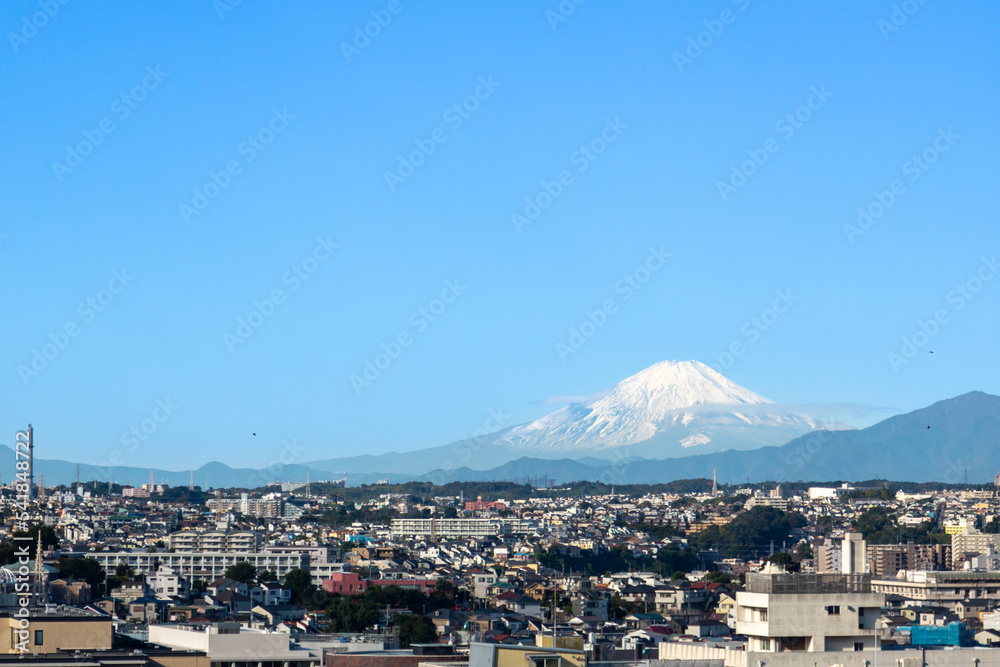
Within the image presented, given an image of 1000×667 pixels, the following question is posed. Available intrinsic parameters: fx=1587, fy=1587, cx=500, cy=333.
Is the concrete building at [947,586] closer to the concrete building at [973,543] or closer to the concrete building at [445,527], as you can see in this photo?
the concrete building at [973,543]

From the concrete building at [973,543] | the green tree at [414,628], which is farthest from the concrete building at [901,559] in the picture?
the green tree at [414,628]

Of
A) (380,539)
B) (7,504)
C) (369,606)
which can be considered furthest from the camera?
(380,539)

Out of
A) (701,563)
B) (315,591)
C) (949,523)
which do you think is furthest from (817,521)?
(315,591)

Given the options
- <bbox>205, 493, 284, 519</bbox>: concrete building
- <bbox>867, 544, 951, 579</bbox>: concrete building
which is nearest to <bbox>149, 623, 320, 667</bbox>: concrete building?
<bbox>867, 544, 951, 579</bbox>: concrete building

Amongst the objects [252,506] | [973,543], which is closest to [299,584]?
[973,543]

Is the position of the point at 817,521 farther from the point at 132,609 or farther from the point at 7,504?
the point at 132,609

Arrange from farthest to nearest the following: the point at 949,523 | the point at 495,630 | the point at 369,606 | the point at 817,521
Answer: the point at 817,521, the point at 949,523, the point at 369,606, the point at 495,630

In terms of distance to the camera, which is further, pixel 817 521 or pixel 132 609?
pixel 817 521

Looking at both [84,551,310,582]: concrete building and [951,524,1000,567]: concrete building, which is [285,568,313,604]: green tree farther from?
[951,524,1000,567]: concrete building
